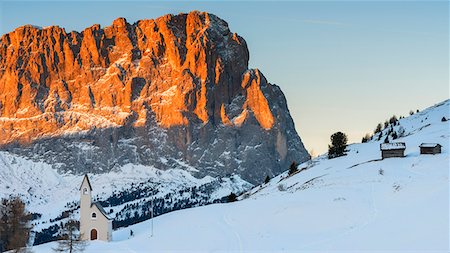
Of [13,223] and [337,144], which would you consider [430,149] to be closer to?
[337,144]

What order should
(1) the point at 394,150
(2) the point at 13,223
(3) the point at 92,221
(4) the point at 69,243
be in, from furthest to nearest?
1. (1) the point at 394,150
2. (3) the point at 92,221
3. (2) the point at 13,223
4. (4) the point at 69,243

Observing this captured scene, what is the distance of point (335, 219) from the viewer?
55.8m

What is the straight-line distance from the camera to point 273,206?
67.9 metres

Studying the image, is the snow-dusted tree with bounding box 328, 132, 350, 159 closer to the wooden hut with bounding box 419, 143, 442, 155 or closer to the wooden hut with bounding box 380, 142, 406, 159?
the wooden hut with bounding box 380, 142, 406, 159

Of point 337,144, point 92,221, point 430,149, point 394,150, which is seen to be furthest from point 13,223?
point 337,144

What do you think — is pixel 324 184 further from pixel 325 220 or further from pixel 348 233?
pixel 348 233

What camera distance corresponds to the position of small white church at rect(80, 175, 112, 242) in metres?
72.8

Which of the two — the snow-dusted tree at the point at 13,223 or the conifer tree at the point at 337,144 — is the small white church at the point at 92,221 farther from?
the conifer tree at the point at 337,144

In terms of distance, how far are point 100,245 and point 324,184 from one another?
2630 centimetres

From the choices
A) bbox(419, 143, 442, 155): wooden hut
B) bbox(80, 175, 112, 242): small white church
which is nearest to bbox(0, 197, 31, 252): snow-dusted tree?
bbox(80, 175, 112, 242): small white church

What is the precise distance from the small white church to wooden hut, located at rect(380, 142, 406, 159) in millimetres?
39899

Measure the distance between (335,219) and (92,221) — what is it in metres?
31.0

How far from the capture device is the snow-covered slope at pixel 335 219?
4647cm

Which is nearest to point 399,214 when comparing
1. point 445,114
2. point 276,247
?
point 276,247
